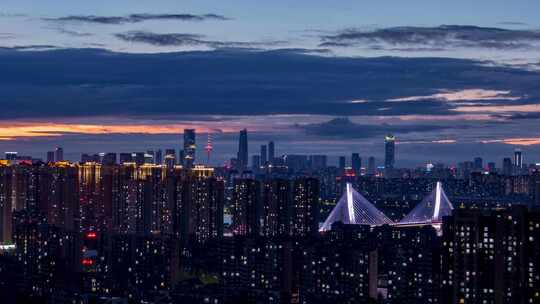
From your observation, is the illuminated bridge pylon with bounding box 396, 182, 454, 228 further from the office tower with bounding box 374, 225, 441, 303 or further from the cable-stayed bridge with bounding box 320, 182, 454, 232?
the office tower with bounding box 374, 225, 441, 303

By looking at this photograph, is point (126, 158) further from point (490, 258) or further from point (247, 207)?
point (490, 258)

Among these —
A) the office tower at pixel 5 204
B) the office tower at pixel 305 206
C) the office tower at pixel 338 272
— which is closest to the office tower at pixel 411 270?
the office tower at pixel 338 272

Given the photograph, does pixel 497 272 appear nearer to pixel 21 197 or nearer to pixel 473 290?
pixel 473 290

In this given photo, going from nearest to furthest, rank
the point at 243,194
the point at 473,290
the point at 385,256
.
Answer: the point at 473,290 → the point at 385,256 → the point at 243,194

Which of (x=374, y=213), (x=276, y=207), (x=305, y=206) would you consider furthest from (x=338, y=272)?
(x=374, y=213)

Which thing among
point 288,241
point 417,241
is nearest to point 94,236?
point 288,241
